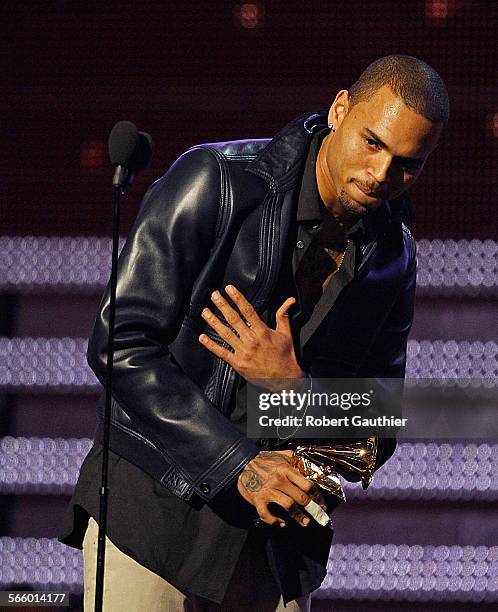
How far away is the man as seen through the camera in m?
1.82

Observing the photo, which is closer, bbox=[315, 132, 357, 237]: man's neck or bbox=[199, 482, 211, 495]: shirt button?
bbox=[199, 482, 211, 495]: shirt button

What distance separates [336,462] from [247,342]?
0.91ft

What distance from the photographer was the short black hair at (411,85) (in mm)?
1884

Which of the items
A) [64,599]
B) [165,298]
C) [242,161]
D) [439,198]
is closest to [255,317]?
[165,298]

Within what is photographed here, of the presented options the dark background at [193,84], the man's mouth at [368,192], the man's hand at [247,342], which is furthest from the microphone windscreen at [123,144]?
the dark background at [193,84]

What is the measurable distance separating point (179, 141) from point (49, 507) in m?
1.21

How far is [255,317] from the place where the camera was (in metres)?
1.86

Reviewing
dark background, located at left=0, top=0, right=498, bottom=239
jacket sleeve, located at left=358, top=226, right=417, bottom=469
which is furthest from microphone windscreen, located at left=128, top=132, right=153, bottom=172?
dark background, located at left=0, top=0, right=498, bottom=239

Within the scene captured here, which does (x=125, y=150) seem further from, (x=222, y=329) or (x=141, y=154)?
(x=222, y=329)

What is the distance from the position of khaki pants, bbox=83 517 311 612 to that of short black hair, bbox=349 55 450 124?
32.9 inches

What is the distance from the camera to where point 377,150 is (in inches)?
74.7

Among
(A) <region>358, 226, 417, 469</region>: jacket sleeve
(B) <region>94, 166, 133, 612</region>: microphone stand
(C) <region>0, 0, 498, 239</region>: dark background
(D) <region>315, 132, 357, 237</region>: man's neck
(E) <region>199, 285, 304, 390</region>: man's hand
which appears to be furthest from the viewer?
(C) <region>0, 0, 498, 239</region>: dark background

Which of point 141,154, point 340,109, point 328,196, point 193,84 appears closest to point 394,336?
point 328,196

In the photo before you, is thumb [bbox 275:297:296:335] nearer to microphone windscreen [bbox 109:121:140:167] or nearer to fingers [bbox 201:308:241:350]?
fingers [bbox 201:308:241:350]
